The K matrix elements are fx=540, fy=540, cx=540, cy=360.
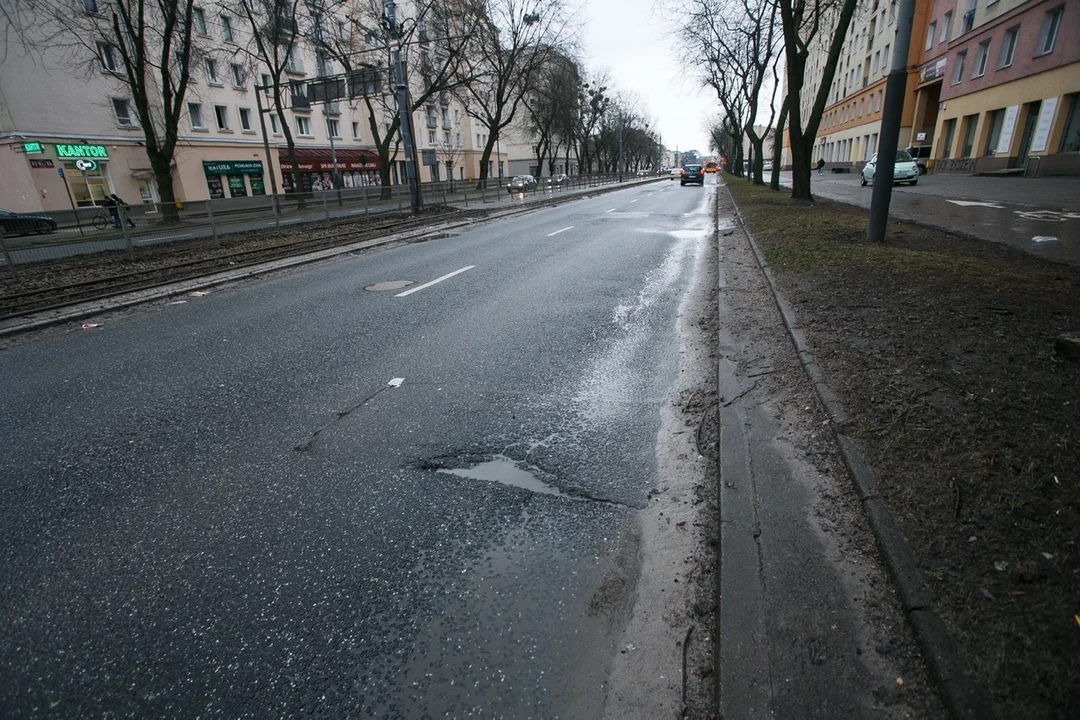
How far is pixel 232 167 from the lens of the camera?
38156 millimetres

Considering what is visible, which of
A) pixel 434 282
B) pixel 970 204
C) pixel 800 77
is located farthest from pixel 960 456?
pixel 970 204

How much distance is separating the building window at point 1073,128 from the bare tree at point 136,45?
1343 inches

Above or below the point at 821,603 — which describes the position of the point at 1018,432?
above

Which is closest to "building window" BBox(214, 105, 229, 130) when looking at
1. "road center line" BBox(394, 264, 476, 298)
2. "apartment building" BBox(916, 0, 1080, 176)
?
"road center line" BBox(394, 264, 476, 298)

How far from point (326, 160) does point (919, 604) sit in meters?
50.3

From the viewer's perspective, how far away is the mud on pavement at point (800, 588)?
174 cm

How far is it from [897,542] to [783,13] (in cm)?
1712

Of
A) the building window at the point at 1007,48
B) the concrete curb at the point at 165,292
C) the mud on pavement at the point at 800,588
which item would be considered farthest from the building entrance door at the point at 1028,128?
the mud on pavement at the point at 800,588

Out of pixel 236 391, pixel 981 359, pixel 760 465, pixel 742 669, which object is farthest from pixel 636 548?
pixel 236 391

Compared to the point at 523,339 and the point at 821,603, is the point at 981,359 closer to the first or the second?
the point at 821,603

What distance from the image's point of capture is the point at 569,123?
60.1 metres

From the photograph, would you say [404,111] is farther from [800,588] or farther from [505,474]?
[800,588]

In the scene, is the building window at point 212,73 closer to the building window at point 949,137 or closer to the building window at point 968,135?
the building window at point 968,135

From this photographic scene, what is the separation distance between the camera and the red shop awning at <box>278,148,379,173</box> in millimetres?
42188
